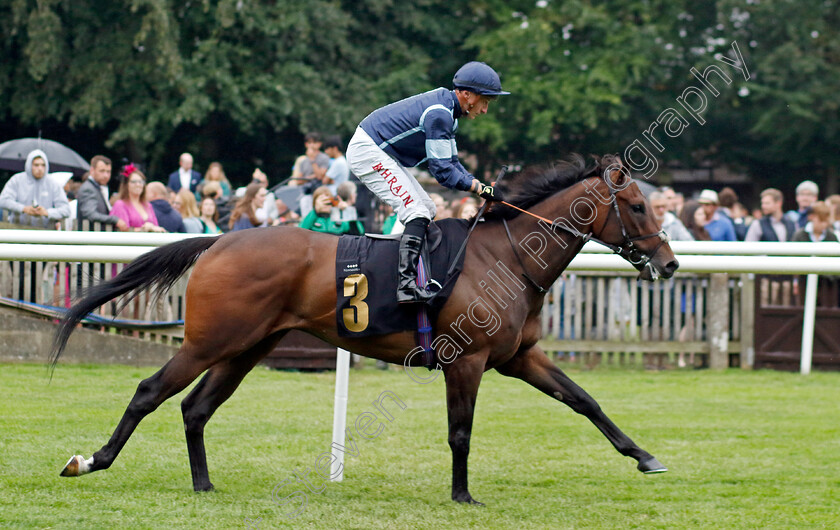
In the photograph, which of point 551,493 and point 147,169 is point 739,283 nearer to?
point 551,493

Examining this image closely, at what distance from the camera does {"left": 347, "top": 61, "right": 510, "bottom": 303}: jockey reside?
527 centimetres

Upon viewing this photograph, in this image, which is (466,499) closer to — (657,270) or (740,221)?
(657,270)

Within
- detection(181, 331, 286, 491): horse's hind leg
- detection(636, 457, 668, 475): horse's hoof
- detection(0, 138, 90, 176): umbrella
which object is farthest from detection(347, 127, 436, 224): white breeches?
detection(0, 138, 90, 176): umbrella

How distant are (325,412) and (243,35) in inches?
626

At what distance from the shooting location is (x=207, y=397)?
5.51 meters

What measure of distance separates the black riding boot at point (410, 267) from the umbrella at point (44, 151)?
33.0 feet

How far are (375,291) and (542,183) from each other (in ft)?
3.83

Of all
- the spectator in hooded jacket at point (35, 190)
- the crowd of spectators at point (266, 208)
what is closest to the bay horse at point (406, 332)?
the crowd of spectators at point (266, 208)

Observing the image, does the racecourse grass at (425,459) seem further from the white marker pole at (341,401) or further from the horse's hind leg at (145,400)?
the white marker pole at (341,401)

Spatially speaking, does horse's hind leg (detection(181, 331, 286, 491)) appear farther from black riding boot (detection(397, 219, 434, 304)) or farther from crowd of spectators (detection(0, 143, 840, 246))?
crowd of spectators (detection(0, 143, 840, 246))

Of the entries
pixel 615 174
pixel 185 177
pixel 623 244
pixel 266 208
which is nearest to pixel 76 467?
pixel 623 244

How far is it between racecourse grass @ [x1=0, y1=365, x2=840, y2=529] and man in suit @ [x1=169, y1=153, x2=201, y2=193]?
4.40m

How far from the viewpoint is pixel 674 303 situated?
35.2ft

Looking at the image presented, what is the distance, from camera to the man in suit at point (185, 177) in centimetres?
1301
